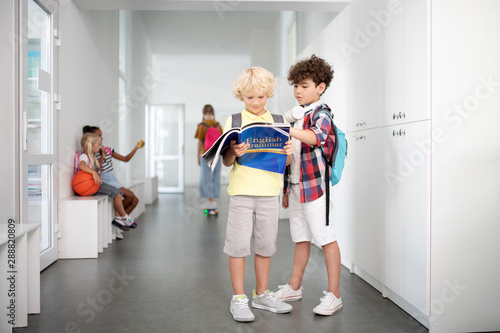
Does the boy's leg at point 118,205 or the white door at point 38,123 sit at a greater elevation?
the white door at point 38,123

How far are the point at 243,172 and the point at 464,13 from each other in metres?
1.18

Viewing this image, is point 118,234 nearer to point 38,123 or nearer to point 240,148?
point 38,123

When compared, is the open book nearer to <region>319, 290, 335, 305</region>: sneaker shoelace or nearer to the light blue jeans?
<region>319, 290, 335, 305</region>: sneaker shoelace

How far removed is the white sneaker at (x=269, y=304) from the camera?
2230mm

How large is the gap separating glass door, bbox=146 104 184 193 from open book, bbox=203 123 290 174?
9343mm

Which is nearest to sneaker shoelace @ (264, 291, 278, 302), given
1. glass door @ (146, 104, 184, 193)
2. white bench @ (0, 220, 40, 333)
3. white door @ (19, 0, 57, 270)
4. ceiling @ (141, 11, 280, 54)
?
white bench @ (0, 220, 40, 333)

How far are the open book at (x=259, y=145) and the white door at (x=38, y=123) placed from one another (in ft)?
4.59

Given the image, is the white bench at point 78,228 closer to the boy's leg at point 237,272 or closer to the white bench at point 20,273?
A: the white bench at point 20,273

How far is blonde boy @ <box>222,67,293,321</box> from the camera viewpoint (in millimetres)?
2086

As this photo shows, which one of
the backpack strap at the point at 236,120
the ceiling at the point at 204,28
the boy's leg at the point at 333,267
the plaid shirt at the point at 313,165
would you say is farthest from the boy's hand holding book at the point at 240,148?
the ceiling at the point at 204,28

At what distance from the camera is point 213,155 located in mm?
2035

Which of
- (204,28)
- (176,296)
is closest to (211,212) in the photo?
(176,296)

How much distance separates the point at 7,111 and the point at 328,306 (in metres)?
2.11

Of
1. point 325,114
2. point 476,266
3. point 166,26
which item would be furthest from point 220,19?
point 476,266
